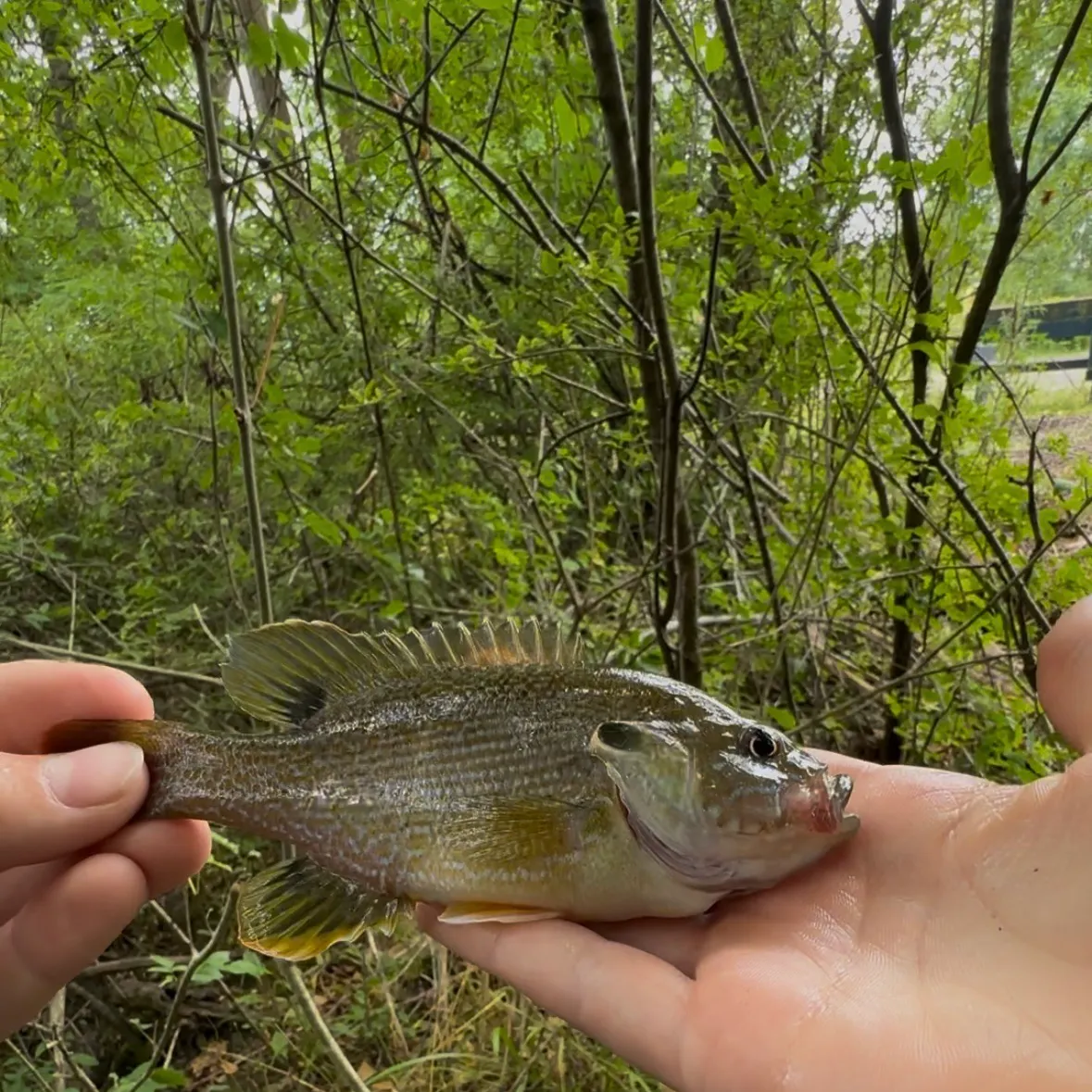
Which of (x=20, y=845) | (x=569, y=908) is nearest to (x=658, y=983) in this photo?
(x=569, y=908)

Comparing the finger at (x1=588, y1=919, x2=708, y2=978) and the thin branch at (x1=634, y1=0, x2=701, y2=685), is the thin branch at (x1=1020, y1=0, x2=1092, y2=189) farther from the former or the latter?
the finger at (x1=588, y1=919, x2=708, y2=978)

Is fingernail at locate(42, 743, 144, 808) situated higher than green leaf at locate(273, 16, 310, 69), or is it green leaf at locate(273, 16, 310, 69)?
green leaf at locate(273, 16, 310, 69)

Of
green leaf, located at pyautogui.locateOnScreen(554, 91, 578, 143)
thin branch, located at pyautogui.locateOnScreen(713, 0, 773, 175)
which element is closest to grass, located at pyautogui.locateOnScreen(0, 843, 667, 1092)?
green leaf, located at pyautogui.locateOnScreen(554, 91, 578, 143)

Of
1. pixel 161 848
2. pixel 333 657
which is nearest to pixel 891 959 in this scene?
pixel 333 657

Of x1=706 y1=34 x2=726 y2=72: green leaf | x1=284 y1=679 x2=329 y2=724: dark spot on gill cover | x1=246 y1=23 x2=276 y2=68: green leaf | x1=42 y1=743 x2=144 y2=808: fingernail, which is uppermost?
x1=246 y1=23 x2=276 y2=68: green leaf

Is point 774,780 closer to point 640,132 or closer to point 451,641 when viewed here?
point 451,641

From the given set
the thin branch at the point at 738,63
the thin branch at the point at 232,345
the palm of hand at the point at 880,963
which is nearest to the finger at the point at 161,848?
the thin branch at the point at 232,345
